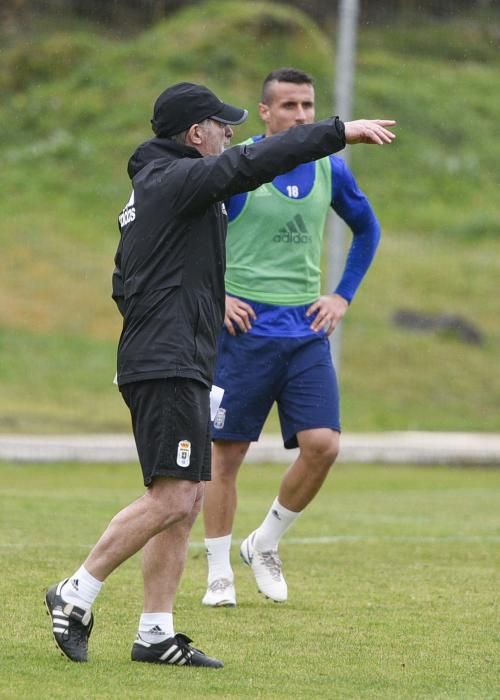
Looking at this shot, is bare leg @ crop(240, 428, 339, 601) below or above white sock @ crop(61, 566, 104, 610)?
below

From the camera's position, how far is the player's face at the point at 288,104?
800 cm

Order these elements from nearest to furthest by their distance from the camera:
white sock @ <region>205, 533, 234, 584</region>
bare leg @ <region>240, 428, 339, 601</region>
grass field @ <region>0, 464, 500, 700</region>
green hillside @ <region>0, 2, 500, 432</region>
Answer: grass field @ <region>0, 464, 500, 700</region> < white sock @ <region>205, 533, 234, 584</region> < bare leg @ <region>240, 428, 339, 601</region> < green hillside @ <region>0, 2, 500, 432</region>

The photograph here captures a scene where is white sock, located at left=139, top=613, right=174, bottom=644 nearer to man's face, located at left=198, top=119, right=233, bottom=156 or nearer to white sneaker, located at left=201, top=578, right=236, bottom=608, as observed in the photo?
white sneaker, located at left=201, top=578, right=236, bottom=608

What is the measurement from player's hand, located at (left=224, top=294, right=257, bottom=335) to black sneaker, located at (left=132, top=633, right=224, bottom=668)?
2.29 m

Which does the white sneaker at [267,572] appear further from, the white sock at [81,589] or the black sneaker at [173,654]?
the white sock at [81,589]

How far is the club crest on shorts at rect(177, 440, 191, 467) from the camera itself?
567 cm

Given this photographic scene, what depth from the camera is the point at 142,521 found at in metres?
5.71

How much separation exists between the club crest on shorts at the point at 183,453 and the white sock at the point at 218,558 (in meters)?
1.96

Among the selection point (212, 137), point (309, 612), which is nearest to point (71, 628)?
point (309, 612)

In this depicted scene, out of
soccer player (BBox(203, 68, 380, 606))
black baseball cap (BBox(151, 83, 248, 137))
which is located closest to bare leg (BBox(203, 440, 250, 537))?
soccer player (BBox(203, 68, 380, 606))

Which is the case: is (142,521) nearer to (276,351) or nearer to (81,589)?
(81,589)

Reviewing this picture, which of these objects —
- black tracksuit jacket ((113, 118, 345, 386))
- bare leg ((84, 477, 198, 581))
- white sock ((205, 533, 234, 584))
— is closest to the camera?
black tracksuit jacket ((113, 118, 345, 386))

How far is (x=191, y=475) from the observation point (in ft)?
18.7

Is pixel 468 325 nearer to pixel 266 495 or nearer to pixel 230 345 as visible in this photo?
pixel 266 495
